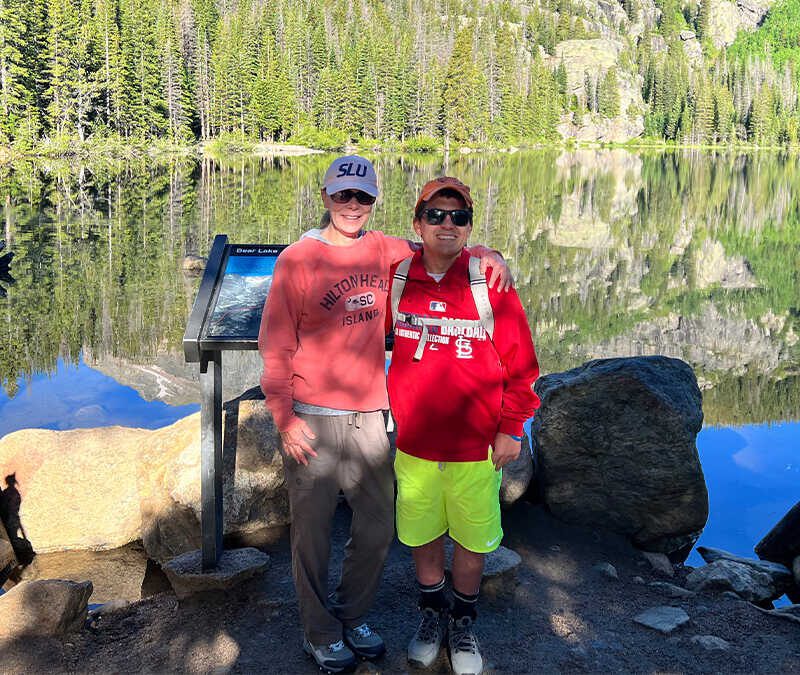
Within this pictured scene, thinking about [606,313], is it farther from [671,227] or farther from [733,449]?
[671,227]

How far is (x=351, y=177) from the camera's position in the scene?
3625mm

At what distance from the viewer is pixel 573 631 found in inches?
175

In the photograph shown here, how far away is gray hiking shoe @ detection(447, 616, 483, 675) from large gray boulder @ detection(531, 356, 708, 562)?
7.93 feet

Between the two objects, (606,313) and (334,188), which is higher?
(334,188)

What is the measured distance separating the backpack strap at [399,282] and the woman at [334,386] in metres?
0.07

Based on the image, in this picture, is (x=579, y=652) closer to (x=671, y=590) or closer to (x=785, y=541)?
(x=671, y=590)

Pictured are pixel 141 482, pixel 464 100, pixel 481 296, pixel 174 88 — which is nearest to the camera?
pixel 481 296

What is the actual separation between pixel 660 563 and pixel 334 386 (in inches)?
131

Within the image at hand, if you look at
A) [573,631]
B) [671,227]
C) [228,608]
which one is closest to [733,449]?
[573,631]

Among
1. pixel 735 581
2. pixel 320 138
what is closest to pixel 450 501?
pixel 735 581

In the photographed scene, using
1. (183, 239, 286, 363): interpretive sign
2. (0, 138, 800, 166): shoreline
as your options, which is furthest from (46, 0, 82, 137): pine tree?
(183, 239, 286, 363): interpretive sign

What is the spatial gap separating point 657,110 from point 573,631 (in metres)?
152

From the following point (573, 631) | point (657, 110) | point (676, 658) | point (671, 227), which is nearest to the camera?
point (676, 658)

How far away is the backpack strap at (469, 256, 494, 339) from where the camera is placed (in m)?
3.62
